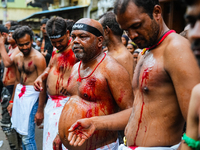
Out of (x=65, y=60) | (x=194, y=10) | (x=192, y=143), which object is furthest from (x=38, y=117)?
(x=194, y=10)

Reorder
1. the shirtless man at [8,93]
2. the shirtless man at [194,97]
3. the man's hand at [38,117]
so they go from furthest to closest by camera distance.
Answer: the shirtless man at [8,93]
the man's hand at [38,117]
the shirtless man at [194,97]

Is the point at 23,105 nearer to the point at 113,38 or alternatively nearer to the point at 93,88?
the point at 113,38

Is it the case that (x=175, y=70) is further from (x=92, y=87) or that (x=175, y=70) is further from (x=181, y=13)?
(x=181, y=13)

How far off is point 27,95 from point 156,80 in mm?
2974

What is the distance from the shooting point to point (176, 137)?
1.60m

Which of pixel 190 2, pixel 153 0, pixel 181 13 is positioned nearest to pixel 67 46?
pixel 153 0

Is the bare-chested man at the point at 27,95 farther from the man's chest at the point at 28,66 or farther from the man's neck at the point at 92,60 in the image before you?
the man's neck at the point at 92,60

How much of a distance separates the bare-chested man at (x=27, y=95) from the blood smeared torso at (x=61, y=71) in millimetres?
A: 485

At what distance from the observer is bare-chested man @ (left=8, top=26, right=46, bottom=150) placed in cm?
393

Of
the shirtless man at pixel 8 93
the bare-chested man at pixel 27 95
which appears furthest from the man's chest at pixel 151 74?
the shirtless man at pixel 8 93

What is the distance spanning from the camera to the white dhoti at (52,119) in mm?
3234

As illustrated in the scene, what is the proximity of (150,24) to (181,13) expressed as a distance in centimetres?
571

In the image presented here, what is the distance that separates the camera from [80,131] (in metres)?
1.83

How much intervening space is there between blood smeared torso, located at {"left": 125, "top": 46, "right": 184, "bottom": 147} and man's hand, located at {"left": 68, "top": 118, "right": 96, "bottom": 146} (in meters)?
0.34
